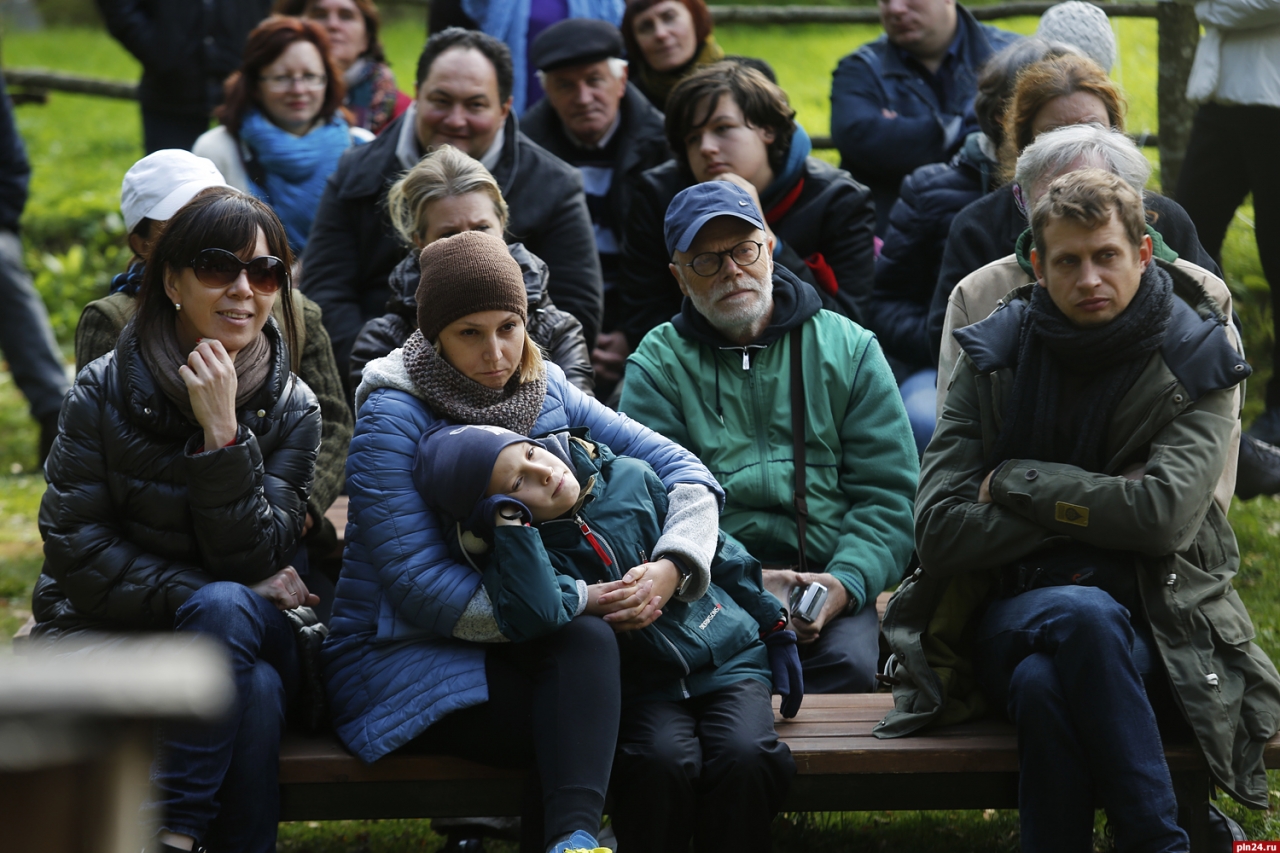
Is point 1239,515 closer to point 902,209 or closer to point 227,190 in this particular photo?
point 902,209

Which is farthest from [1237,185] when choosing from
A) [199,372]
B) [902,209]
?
[199,372]

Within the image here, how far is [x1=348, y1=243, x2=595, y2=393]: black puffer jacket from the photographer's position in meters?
4.02

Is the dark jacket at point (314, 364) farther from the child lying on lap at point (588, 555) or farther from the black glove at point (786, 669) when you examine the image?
the black glove at point (786, 669)

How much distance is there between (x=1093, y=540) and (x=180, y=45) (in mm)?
5271

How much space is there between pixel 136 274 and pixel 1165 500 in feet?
8.65

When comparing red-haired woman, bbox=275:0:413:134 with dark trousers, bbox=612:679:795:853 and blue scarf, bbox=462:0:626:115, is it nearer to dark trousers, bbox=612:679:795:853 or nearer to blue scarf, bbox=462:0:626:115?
blue scarf, bbox=462:0:626:115

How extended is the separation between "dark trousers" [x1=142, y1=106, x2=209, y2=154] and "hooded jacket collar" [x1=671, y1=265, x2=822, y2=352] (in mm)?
3935

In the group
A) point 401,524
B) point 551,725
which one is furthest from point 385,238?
point 551,725

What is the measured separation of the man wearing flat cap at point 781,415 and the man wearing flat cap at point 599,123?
149 cm

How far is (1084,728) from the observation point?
9.36 feet

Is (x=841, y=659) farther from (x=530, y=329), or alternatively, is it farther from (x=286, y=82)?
(x=286, y=82)

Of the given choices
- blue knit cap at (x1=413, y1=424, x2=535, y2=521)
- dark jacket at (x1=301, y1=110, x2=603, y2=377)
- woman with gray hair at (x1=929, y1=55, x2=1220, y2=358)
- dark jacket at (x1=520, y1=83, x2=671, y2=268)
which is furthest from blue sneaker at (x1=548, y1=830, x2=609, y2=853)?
dark jacket at (x1=520, y1=83, x2=671, y2=268)

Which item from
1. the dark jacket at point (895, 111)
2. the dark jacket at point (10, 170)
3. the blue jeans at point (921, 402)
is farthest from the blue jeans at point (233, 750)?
the dark jacket at point (10, 170)

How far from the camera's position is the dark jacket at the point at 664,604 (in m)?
3.03
